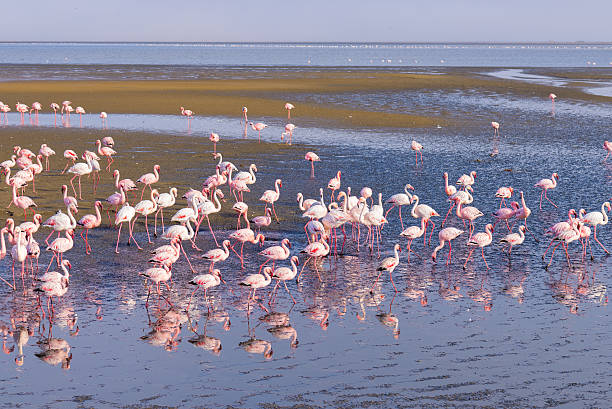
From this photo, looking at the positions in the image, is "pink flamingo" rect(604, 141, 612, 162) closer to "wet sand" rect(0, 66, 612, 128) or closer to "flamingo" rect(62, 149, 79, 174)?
"wet sand" rect(0, 66, 612, 128)

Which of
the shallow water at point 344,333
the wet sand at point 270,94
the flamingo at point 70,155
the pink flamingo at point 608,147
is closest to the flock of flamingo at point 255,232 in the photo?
the shallow water at point 344,333

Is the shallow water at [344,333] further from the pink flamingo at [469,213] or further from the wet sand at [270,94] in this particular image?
the wet sand at [270,94]

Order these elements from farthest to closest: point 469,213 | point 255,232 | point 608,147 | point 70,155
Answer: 1. point 608,147
2. point 70,155
3. point 255,232
4. point 469,213

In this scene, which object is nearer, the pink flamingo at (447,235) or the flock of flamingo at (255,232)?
the flock of flamingo at (255,232)

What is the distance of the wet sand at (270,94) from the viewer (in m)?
35.4

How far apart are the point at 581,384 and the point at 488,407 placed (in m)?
1.24

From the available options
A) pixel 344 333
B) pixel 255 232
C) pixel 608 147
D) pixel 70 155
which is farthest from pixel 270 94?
pixel 344 333

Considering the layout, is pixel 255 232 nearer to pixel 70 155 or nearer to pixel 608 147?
pixel 70 155

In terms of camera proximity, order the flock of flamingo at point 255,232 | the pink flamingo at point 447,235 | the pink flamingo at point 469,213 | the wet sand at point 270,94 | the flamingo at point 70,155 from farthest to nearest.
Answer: the wet sand at point 270,94
the flamingo at point 70,155
the pink flamingo at point 469,213
the pink flamingo at point 447,235
the flock of flamingo at point 255,232

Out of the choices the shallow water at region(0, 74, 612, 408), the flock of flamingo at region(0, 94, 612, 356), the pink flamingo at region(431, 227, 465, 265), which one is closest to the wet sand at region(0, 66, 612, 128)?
the flock of flamingo at region(0, 94, 612, 356)

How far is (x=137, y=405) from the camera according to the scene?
7.72 metres

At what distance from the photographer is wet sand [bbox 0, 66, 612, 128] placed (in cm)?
3538

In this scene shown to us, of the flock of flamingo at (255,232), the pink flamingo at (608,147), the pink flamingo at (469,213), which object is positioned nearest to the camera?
the flock of flamingo at (255,232)

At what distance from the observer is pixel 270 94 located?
4581cm
